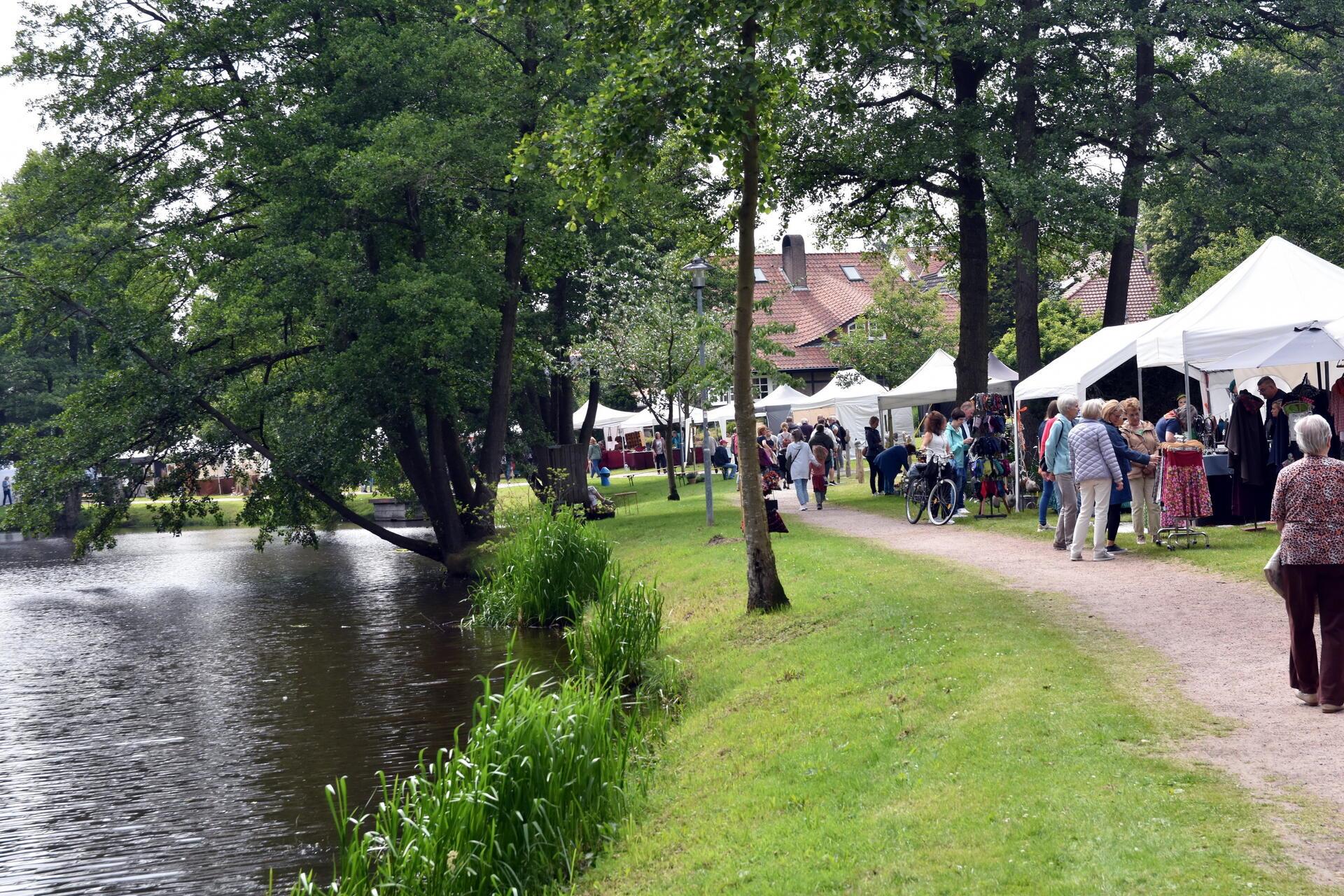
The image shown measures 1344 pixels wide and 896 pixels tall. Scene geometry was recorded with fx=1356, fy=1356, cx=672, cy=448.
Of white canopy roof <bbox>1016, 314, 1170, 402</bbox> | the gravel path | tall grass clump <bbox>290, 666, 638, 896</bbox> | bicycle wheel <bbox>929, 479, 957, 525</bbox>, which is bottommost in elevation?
tall grass clump <bbox>290, 666, 638, 896</bbox>

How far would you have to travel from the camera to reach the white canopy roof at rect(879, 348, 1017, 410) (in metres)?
28.1

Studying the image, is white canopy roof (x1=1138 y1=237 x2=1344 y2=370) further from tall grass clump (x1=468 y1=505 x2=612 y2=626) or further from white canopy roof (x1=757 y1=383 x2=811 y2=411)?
white canopy roof (x1=757 y1=383 x2=811 y2=411)

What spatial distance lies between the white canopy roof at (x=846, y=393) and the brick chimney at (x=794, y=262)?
26470 millimetres

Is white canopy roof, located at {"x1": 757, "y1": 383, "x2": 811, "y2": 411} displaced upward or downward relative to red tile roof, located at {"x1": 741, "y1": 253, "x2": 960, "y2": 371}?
downward

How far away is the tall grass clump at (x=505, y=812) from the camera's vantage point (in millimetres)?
7367

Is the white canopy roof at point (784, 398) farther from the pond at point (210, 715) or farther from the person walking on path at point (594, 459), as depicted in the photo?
the pond at point (210, 715)

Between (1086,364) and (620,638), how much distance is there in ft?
34.3

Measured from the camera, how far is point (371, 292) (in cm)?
2469

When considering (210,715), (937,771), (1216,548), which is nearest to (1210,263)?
(1216,548)

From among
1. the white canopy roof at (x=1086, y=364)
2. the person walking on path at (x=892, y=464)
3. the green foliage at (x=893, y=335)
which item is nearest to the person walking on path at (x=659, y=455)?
the green foliage at (x=893, y=335)

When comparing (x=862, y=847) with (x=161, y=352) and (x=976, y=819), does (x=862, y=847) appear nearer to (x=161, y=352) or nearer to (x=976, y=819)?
(x=976, y=819)

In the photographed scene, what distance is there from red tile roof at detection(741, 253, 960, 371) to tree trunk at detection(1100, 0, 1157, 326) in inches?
1418

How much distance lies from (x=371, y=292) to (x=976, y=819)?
66.1 feet

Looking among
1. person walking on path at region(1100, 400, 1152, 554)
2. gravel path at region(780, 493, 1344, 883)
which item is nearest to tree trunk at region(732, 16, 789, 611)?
gravel path at region(780, 493, 1344, 883)
